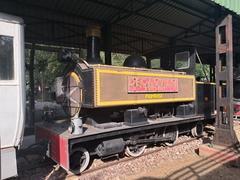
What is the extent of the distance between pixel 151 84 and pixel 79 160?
255 centimetres

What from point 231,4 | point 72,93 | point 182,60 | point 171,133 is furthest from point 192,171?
point 231,4

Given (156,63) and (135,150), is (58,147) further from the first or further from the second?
(156,63)

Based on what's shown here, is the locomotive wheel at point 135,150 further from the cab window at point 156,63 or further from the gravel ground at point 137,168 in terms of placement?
the cab window at point 156,63

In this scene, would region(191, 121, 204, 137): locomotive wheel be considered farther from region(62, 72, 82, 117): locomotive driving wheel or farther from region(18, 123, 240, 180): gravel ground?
region(62, 72, 82, 117): locomotive driving wheel

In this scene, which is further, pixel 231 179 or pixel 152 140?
pixel 152 140

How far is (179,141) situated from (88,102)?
3690mm

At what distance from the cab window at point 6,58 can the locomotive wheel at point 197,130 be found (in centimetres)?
618

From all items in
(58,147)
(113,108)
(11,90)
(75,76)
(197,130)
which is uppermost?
(75,76)

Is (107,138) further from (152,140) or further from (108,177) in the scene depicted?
(152,140)

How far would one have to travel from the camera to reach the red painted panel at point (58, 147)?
4431mm

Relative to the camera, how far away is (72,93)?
5.78 metres

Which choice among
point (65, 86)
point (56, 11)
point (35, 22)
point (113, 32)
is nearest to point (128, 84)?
point (65, 86)

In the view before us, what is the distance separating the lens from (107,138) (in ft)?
17.5

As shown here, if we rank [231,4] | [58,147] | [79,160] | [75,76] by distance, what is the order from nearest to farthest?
[58,147] → [79,160] → [75,76] → [231,4]
